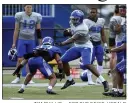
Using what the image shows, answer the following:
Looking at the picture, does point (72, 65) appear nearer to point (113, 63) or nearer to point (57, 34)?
point (57, 34)

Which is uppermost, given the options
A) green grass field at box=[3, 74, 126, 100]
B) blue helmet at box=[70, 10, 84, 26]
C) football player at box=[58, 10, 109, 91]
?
blue helmet at box=[70, 10, 84, 26]

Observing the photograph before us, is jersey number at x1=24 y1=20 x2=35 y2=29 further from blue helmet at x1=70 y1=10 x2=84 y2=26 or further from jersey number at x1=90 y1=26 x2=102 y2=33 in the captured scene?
blue helmet at x1=70 y1=10 x2=84 y2=26

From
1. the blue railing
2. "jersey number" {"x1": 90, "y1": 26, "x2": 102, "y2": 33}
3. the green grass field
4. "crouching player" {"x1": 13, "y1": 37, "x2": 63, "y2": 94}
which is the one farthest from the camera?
"jersey number" {"x1": 90, "y1": 26, "x2": 102, "y2": 33}

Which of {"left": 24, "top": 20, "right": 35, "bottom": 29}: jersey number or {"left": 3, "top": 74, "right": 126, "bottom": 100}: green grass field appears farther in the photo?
{"left": 24, "top": 20, "right": 35, "bottom": 29}: jersey number

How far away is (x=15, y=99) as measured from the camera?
23.6 feet

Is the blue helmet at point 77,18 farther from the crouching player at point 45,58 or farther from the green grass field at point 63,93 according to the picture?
the green grass field at point 63,93

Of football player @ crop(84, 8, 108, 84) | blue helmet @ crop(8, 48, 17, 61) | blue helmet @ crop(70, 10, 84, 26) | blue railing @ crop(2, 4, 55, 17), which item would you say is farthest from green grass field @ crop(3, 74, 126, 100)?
blue railing @ crop(2, 4, 55, 17)

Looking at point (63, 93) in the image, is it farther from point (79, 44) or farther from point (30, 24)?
point (30, 24)

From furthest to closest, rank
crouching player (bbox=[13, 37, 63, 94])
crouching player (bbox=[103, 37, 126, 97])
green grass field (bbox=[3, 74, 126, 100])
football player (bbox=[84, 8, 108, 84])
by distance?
football player (bbox=[84, 8, 108, 84]) → crouching player (bbox=[13, 37, 63, 94]) → crouching player (bbox=[103, 37, 126, 97]) → green grass field (bbox=[3, 74, 126, 100])

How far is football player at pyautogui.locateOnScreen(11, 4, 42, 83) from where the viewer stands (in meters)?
9.11

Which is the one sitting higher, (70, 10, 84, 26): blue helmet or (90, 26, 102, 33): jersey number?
(70, 10, 84, 26): blue helmet
